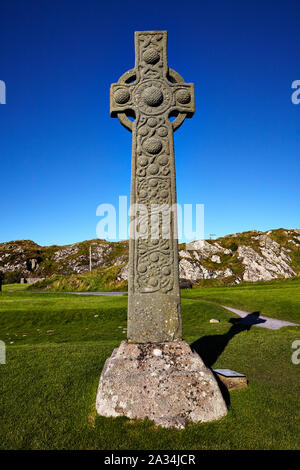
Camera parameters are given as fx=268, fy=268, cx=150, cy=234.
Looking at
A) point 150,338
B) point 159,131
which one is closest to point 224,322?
point 150,338

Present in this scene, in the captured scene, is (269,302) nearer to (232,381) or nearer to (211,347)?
(211,347)

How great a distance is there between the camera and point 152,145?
4531 millimetres

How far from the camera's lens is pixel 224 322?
12.5 metres

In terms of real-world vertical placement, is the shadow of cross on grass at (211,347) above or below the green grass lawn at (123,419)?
below

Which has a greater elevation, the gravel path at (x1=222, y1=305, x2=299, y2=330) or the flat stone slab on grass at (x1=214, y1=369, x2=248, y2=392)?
the flat stone slab on grass at (x1=214, y1=369, x2=248, y2=392)

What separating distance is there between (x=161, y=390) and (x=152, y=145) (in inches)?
145

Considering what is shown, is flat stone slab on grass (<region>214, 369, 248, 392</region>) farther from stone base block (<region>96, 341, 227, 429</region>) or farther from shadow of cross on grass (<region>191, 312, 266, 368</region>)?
shadow of cross on grass (<region>191, 312, 266, 368</region>)

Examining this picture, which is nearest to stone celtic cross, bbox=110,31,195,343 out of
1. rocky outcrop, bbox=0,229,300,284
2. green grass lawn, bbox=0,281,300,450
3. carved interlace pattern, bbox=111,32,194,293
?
carved interlace pattern, bbox=111,32,194,293

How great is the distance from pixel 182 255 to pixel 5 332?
22531 mm

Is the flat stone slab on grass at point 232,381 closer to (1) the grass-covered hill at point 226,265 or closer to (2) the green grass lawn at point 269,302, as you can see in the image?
(2) the green grass lawn at point 269,302

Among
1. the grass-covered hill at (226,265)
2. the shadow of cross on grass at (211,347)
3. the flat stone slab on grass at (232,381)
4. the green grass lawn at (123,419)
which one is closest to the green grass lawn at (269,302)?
the shadow of cross on grass at (211,347)

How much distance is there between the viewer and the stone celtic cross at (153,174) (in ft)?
13.8

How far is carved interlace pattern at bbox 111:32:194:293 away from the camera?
4.30m

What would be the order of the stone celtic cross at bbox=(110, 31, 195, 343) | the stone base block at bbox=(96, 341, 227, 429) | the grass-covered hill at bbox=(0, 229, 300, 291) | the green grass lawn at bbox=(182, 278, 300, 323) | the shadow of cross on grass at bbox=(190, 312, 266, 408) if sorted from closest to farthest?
the stone base block at bbox=(96, 341, 227, 429) < the stone celtic cross at bbox=(110, 31, 195, 343) < the shadow of cross on grass at bbox=(190, 312, 266, 408) < the green grass lawn at bbox=(182, 278, 300, 323) < the grass-covered hill at bbox=(0, 229, 300, 291)
